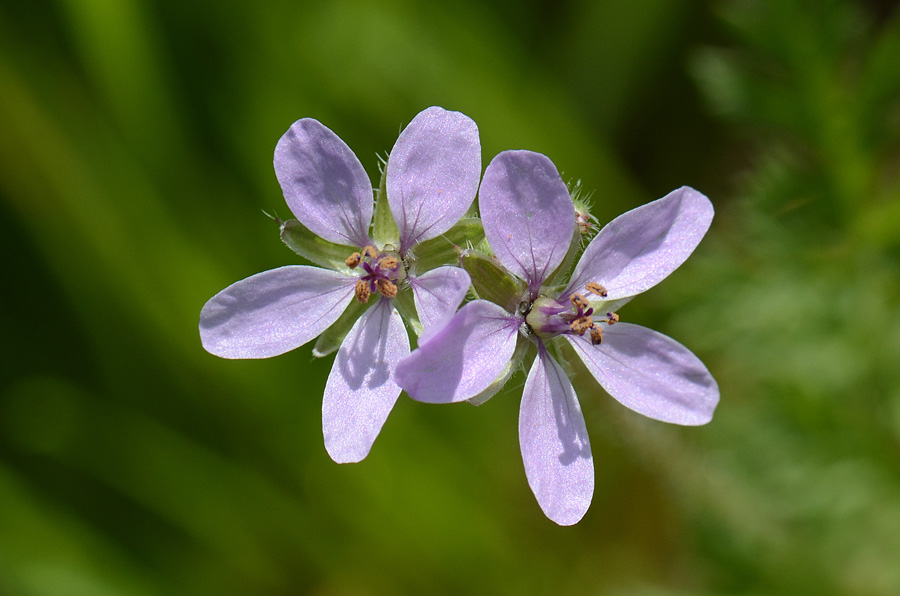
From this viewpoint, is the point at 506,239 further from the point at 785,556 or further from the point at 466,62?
the point at 785,556

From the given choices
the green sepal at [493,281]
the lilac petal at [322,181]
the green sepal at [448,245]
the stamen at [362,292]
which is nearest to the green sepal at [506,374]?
the green sepal at [493,281]

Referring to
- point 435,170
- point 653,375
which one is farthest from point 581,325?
point 435,170

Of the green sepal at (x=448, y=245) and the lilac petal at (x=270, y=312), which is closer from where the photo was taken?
the lilac petal at (x=270, y=312)

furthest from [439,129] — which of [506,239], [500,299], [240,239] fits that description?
[240,239]

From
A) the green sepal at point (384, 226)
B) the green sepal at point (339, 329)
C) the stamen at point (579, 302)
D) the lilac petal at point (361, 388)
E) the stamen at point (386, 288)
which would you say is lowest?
the lilac petal at point (361, 388)

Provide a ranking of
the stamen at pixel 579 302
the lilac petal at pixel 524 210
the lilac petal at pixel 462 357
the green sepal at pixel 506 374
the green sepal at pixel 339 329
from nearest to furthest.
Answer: the lilac petal at pixel 462 357 < the lilac petal at pixel 524 210 < the green sepal at pixel 506 374 < the stamen at pixel 579 302 < the green sepal at pixel 339 329

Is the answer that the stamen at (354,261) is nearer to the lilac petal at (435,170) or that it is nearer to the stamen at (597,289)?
the lilac petal at (435,170)

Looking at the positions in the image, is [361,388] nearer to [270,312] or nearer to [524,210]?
[270,312]

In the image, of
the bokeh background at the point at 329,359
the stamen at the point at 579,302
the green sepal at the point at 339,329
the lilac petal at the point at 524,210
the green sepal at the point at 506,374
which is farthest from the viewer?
the bokeh background at the point at 329,359
